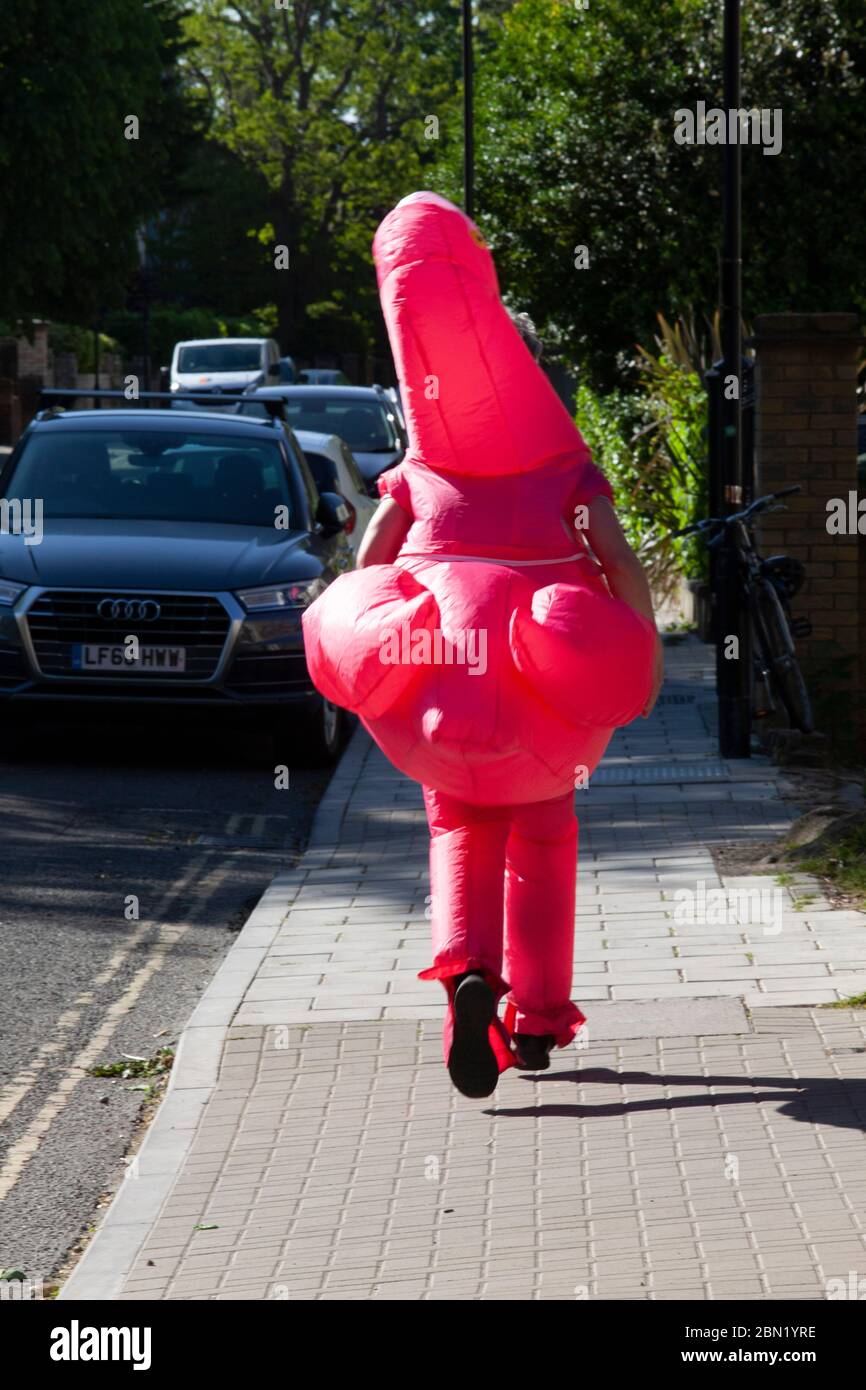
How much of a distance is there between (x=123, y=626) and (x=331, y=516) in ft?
5.05

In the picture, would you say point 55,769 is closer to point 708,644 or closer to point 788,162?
point 708,644

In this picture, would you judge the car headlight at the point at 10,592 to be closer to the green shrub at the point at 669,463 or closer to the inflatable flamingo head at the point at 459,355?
the inflatable flamingo head at the point at 459,355

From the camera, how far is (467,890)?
5098 mm

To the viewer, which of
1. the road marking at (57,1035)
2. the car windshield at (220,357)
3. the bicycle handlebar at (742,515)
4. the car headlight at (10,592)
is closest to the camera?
the road marking at (57,1035)

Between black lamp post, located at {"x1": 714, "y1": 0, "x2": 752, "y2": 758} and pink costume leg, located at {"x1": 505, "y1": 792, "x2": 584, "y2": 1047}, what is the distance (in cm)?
509

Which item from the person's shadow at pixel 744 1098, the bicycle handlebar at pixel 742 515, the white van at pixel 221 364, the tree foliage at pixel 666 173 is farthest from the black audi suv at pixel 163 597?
the white van at pixel 221 364

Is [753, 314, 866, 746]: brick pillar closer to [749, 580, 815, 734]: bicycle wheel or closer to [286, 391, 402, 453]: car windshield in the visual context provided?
[749, 580, 815, 734]: bicycle wheel

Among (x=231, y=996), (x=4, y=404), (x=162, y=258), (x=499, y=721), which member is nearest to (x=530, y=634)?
A: (x=499, y=721)

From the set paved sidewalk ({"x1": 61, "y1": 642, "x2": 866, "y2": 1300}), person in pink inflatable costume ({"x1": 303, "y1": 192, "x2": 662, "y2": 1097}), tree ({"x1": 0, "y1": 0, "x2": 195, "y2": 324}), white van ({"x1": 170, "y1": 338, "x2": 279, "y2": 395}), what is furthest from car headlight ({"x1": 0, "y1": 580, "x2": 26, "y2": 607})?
white van ({"x1": 170, "y1": 338, "x2": 279, "y2": 395})

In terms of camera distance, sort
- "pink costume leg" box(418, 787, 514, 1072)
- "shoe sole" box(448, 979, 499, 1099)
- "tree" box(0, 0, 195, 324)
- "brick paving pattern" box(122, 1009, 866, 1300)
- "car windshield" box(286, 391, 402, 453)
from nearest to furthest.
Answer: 1. "brick paving pattern" box(122, 1009, 866, 1300)
2. "shoe sole" box(448, 979, 499, 1099)
3. "pink costume leg" box(418, 787, 514, 1072)
4. "car windshield" box(286, 391, 402, 453)
5. "tree" box(0, 0, 195, 324)

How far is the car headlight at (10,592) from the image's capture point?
34.7 ft

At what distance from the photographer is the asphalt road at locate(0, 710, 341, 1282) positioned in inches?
204

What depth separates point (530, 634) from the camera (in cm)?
490

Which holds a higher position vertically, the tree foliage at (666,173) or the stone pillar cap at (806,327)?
the tree foliage at (666,173)
